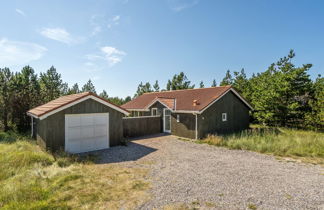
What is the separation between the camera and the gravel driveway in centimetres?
472

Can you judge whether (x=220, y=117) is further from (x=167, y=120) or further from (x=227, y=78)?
(x=227, y=78)

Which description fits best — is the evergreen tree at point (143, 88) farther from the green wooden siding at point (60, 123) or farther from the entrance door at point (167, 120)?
the green wooden siding at point (60, 123)

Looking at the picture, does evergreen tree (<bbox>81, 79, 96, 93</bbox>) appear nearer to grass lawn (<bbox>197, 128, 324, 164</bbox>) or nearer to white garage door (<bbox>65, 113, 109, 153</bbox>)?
white garage door (<bbox>65, 113, 109, 153</bbox>)

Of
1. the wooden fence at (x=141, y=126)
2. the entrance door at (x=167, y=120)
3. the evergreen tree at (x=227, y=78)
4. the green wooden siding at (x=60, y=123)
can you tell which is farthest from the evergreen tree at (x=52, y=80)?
the evergreen tree at (x=227, y=78)

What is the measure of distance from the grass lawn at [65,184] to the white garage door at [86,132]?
1.69 metres

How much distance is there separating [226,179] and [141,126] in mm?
10313

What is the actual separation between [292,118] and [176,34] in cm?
1569

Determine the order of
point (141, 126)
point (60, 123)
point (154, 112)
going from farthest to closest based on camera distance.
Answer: point (154, 112), point (141, 126), point (60, 123)

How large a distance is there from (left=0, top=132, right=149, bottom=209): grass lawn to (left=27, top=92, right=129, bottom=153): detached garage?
5.05 feet

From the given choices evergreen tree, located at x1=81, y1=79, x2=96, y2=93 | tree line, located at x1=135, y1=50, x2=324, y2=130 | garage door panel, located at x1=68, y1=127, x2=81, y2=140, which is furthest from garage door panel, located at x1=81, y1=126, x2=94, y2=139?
evergreen tree, located at x1=81, y1=79, x2=96, y2=93

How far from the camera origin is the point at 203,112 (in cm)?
1391

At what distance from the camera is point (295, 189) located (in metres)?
5.48

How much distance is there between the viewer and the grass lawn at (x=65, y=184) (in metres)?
4.58

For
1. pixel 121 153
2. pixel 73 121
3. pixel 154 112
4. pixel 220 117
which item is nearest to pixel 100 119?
pixel 73 121
